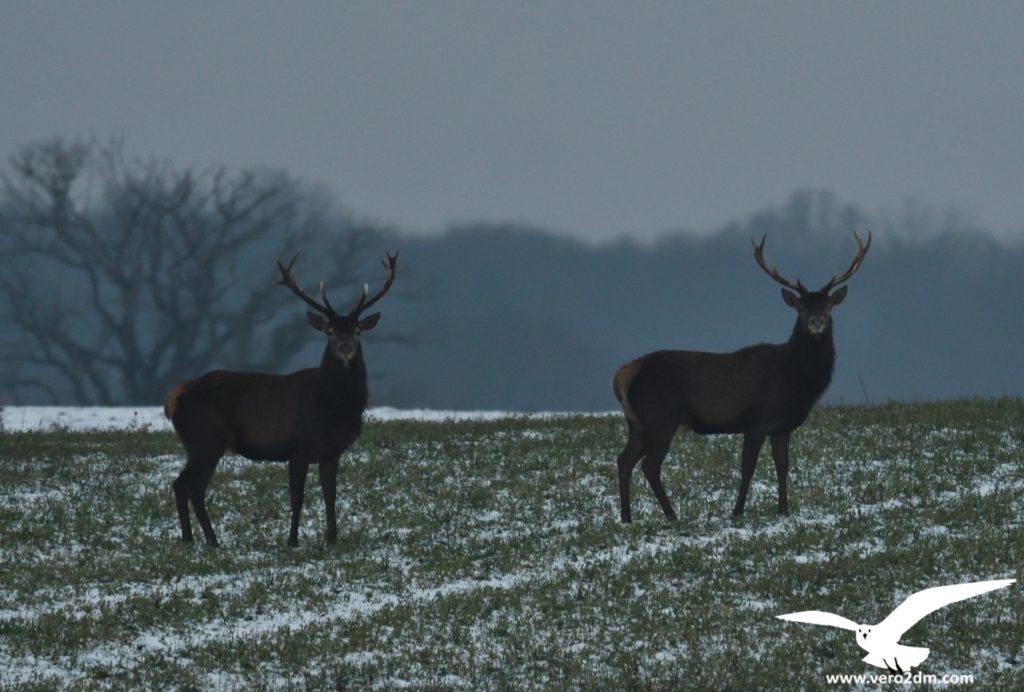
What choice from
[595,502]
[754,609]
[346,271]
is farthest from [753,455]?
[346,271]

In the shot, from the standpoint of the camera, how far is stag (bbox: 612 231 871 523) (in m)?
16.5

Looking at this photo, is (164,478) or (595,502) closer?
(595,502)

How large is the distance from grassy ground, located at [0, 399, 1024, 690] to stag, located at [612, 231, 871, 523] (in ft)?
2.37

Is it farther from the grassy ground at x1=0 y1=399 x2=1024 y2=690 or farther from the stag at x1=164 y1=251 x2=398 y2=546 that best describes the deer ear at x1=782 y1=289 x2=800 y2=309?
the stag at x1=164 y1=251 x2=398 y2=546

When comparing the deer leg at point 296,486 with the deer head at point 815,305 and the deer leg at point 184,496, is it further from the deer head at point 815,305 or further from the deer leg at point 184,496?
the deer head at point 815,305

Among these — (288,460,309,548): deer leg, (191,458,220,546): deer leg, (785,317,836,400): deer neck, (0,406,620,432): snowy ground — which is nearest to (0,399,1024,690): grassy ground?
(288,460,309,548): deer leg

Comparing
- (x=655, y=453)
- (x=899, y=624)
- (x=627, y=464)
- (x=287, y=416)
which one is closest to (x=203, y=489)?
(x=287, y=416)

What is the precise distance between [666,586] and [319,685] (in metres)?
3.75

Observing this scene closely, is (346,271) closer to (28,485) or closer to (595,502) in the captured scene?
(28,485)

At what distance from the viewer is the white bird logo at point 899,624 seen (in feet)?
34.9

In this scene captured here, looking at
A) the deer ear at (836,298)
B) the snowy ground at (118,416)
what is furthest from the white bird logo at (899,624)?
the snowy ground at (118,416)

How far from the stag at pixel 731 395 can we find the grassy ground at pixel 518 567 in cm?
72

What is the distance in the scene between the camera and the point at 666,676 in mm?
11055

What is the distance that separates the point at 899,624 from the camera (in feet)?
36.0
